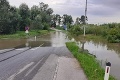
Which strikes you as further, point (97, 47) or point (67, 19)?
point (67, 19)

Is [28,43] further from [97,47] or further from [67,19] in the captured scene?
[67,19]

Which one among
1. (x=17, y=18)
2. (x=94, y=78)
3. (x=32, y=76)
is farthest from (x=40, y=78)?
(x=17, y=18)

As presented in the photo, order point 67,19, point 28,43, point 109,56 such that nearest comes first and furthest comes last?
point 109,56
point 28,43
point 67,19

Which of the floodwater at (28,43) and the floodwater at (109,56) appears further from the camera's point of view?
the floodwater at (28,43)

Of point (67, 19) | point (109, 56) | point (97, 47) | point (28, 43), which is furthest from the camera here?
point (67, 19)

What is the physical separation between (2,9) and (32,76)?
133 feet

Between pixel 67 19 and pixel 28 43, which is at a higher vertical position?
pixel 67 19

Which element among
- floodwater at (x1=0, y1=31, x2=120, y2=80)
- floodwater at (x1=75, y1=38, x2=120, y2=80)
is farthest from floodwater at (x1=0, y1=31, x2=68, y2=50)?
floodwater at (x1=75, y1=38, x2=120, y2=80)

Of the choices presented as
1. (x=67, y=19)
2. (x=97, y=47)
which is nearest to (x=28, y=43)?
(x=97, y=47)

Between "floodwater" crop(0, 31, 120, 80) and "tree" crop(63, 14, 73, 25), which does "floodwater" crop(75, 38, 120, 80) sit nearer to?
"floodwater" crop(0, 31, 120, 80)

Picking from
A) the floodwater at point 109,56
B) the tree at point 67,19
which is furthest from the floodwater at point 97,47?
the tree at point 67,19

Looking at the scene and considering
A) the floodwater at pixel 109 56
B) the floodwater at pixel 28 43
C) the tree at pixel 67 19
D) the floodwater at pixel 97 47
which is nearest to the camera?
the floodwater at pixel 109 56

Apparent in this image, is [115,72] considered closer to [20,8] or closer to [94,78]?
[94,78]

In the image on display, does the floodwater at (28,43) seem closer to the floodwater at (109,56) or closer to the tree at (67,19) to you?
the floodwater at (109,56)
